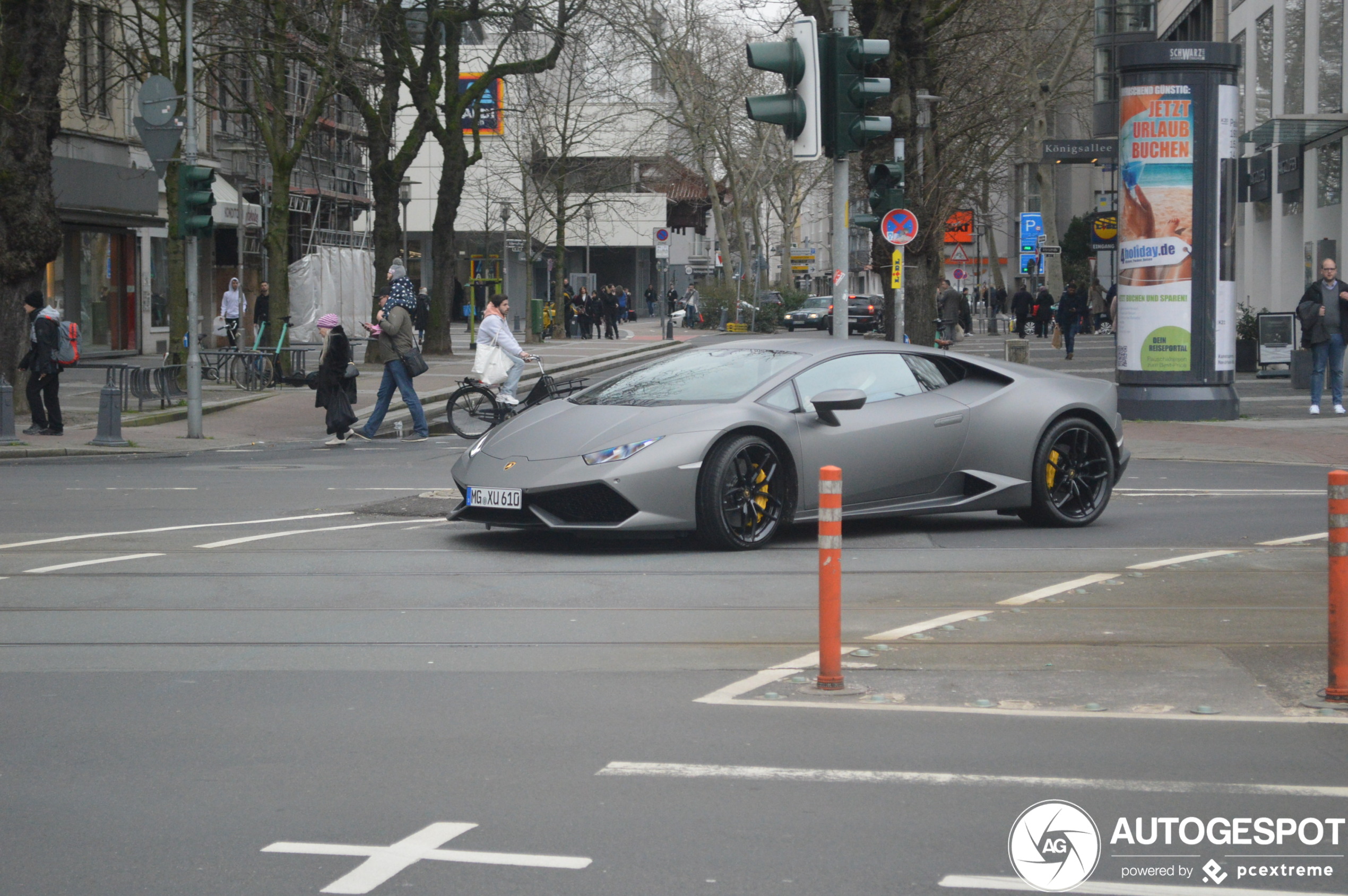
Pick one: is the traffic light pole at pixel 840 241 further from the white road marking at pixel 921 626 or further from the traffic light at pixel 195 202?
the traffic light at pixel 195 202

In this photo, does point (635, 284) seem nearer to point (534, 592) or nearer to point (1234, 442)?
point (1234, 442)

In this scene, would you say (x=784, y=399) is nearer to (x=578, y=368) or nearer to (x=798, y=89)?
(x=798, y=89)

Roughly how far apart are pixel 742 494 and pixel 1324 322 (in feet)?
45.0

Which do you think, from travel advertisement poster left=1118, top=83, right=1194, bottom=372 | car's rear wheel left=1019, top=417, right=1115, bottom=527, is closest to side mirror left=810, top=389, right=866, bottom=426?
car's rear wheel left=1019, top=417, right=1115, bottom=527

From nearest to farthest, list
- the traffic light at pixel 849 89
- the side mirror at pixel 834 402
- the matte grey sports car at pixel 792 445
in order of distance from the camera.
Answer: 1. the matte grey sports car at pixel 792 445
2. the side mirror at pixel 834 402
3. the traffic light at pixel 849 89

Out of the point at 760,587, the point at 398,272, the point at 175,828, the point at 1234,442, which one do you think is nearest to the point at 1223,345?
the point at 1234,442

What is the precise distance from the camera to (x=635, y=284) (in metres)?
90.8

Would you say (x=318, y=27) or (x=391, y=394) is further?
(x=318, y=27)

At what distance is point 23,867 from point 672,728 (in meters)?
2.26

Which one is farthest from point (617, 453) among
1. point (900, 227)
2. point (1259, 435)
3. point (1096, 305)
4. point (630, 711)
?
point (1096, 305)

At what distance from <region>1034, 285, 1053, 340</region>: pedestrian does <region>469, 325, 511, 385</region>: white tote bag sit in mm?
33182

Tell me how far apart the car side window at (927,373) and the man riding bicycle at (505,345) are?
963cm

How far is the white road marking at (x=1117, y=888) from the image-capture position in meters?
4.09

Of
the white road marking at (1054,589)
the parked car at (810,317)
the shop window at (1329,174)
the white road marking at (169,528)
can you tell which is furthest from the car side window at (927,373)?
the parked car at (810,317)
